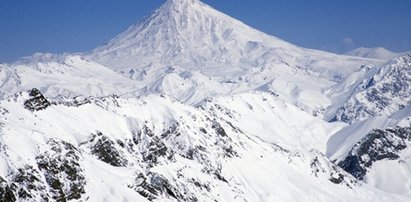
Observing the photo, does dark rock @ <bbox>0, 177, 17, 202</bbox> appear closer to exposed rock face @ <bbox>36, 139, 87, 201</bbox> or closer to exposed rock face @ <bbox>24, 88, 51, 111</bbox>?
exposed rock face @ <bbox>36, 139, 87, 201</bbox>

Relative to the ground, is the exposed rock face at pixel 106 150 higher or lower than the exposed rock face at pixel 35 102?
lower

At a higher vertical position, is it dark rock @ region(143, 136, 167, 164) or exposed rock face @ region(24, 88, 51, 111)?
exposed rock face @ region(24, 88, 51, 111)

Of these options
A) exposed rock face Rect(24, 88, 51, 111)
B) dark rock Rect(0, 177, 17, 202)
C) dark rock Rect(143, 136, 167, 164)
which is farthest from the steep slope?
exposed rock face Rect(24, 88, 51, 111)

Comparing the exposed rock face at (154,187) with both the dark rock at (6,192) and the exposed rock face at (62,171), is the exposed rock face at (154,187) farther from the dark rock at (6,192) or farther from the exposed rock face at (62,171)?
the dark rock at (6,192)

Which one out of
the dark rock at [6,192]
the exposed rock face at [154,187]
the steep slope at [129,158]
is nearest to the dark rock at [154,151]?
the steep slope at [129,158]


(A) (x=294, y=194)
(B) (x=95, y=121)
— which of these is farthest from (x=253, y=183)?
(B) (x=95, y=121)

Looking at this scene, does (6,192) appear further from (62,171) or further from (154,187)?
(154,187)
